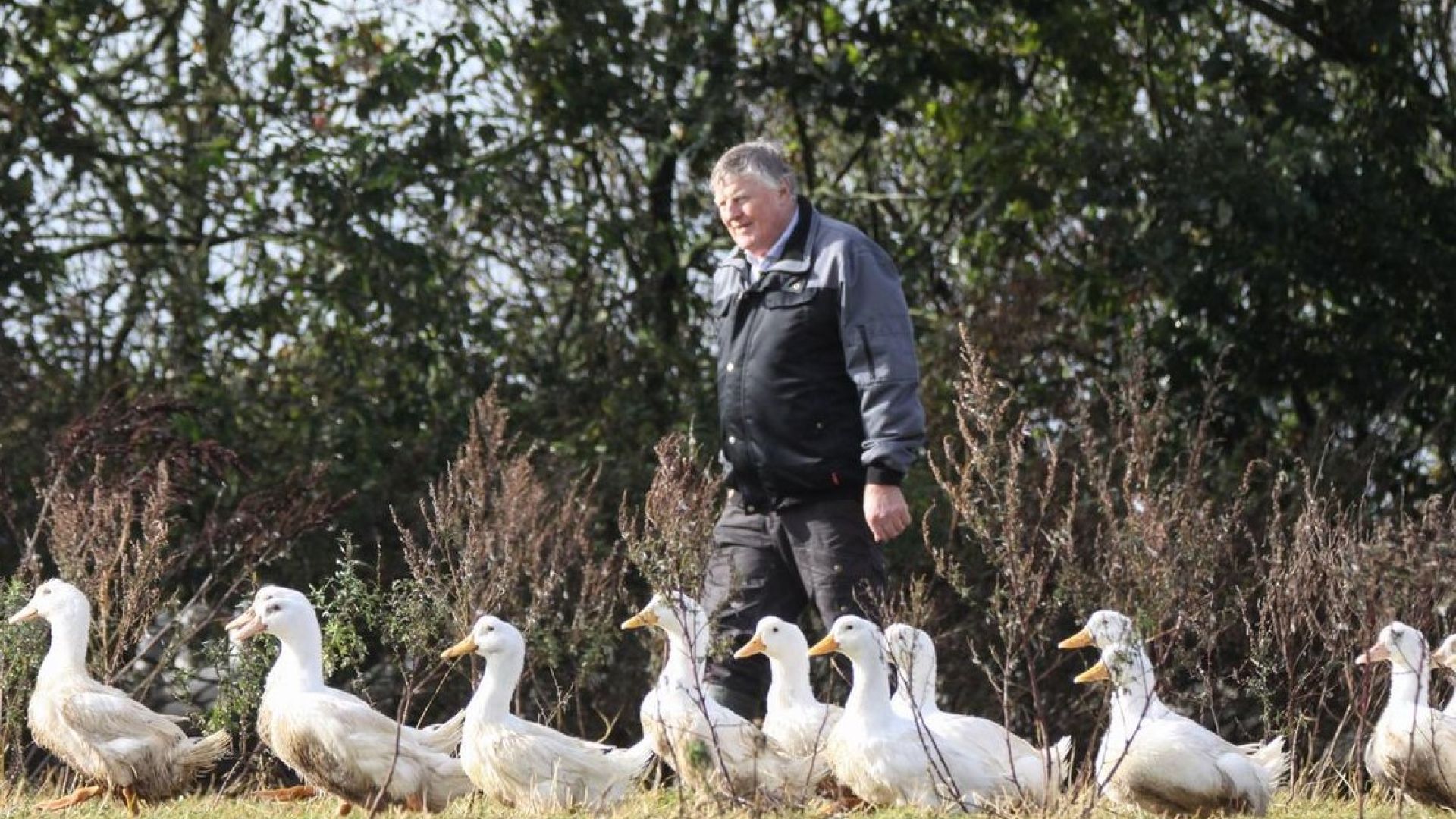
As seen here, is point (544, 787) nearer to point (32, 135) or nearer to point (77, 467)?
point (77, 467)

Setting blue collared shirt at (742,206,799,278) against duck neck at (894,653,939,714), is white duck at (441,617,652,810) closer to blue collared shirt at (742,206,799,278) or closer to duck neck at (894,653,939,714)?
duck neck at (894,653,939,714)

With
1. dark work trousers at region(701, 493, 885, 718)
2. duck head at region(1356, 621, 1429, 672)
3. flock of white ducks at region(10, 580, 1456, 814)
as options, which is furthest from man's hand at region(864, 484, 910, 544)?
duck head at region(1356, 621, 1429, 672)

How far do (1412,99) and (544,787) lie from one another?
7668 mm

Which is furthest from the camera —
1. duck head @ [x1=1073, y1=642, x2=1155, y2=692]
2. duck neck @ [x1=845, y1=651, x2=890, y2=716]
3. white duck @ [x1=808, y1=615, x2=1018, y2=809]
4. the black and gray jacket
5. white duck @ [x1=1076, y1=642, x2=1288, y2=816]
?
the black and gray jacket

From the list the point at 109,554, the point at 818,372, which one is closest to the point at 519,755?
the point at 818,372

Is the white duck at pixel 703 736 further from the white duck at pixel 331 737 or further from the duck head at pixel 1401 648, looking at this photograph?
the duck head at pixel 1401 648

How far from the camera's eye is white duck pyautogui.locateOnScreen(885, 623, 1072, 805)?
5.73 metres

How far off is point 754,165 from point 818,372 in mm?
650

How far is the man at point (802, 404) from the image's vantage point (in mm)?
6223

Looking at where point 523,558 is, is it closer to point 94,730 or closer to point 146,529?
point 146,529

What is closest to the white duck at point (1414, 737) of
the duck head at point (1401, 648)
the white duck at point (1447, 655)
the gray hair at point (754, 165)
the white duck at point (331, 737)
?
the duck head at point (1401, 648)

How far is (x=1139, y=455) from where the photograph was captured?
21.2 feet

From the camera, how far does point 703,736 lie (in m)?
5.98

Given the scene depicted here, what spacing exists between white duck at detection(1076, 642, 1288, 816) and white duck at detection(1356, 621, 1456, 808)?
0.36m
